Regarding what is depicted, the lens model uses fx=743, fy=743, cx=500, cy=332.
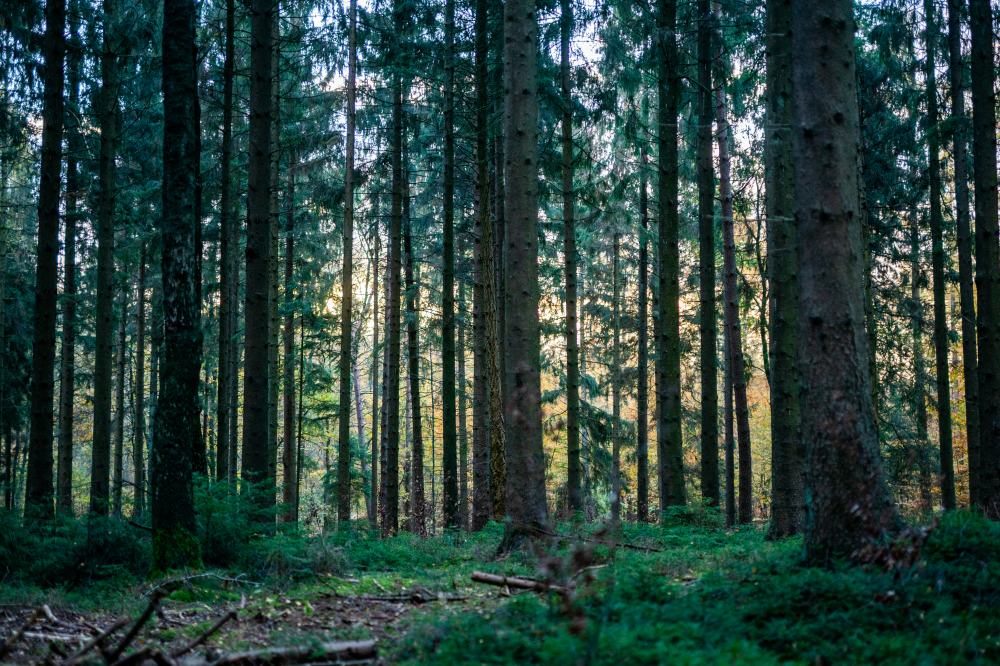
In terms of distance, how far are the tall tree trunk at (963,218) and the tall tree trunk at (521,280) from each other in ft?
29.1

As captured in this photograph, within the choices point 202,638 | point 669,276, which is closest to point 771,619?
point 202,638

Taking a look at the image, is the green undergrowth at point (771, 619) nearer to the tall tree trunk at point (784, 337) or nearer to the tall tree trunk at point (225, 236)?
the tall tree trunk at point (784, 337)

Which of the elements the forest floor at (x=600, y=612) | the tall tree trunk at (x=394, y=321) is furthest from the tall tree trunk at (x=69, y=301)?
the forest floor at (x=600, y=612)

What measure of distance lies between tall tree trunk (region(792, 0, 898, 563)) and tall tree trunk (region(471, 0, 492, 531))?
963cm

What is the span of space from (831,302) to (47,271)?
12748mm

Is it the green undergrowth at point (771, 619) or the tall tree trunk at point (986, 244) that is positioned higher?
the tall tree trunk at point (986, 244)

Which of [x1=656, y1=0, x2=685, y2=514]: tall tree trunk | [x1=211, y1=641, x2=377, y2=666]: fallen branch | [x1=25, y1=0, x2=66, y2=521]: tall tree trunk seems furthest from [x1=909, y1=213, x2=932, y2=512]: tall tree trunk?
[x1=25, y1=0, x2=66, y2=521]: tall tree trunk

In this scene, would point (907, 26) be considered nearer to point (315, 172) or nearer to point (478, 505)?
point (478, 505)

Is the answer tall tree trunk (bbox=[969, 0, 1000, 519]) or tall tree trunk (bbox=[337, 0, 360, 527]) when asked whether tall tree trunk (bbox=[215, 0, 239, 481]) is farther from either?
tall tree trunk (bbox=[969, 0, 1000, 519])

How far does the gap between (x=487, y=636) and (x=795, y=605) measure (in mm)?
2038

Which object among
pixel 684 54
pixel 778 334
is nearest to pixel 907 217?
pixel 684 54

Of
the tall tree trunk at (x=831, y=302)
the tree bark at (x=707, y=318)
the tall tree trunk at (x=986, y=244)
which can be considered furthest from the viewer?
the tree bark at (x=707, y=318)

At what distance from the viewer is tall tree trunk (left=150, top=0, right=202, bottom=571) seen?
26.6ft

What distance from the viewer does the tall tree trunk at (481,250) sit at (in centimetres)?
1565
